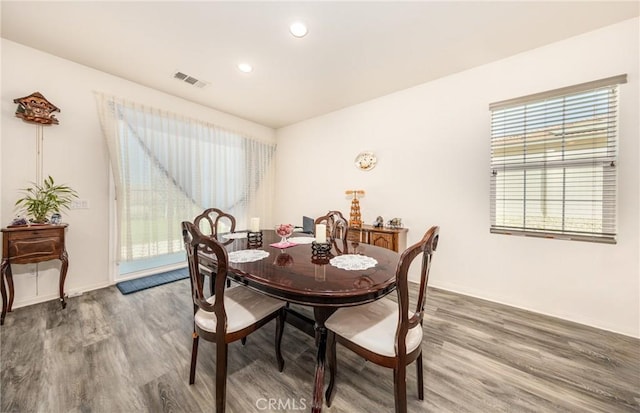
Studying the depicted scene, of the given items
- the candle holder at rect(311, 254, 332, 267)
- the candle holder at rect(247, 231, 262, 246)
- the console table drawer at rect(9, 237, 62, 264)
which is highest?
the candle holder at rect(247, 231, 262, 246)

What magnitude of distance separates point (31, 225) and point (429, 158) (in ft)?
14.8

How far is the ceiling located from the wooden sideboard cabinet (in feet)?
6.51

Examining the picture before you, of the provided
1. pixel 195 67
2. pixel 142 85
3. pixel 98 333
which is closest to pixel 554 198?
pixel 195 67

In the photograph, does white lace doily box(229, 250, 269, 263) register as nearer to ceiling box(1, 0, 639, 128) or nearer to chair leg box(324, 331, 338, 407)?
chair leg box(324, 331, 338, 407)

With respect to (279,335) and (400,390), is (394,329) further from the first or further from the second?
(279,335)

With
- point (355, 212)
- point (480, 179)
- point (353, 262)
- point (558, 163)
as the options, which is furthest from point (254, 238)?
point (558, 163)

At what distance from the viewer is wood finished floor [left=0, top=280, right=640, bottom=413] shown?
4.37 feet

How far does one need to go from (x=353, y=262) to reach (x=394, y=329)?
0.44m

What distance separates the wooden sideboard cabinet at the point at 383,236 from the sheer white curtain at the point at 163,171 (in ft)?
7.79

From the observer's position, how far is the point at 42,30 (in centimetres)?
217

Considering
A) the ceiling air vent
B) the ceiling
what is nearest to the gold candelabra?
the ceiling

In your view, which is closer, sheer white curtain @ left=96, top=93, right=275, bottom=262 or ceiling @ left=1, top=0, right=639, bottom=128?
ceiling @ left=1, top=0, right=639, bottom=128

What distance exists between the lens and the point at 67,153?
8.72ft

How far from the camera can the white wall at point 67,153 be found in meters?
2.35
